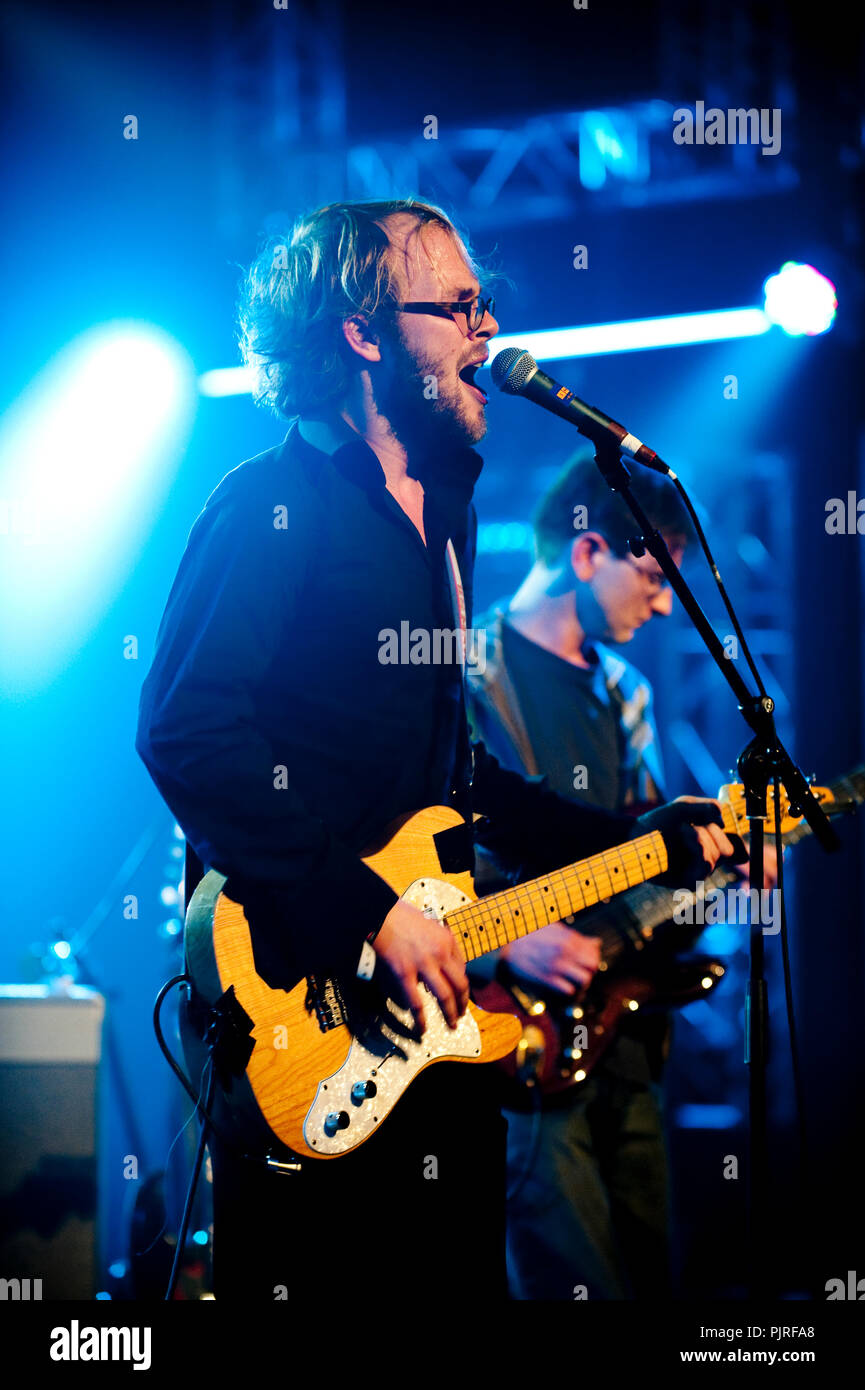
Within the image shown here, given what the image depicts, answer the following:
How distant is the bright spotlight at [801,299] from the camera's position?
429cm

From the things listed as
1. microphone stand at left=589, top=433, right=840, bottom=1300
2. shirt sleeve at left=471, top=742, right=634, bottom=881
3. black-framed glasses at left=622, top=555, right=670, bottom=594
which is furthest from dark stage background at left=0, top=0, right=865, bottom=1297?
microphone stand at left=589, top=433, right=840, bottom=1300

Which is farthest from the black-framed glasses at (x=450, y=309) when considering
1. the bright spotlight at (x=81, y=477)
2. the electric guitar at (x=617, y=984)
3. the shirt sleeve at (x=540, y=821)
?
the bright spotlight at (x=81, y=477)

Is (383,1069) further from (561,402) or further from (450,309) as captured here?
(450,309)

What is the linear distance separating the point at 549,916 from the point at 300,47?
394 centimetres

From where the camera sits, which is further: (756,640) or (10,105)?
(756,640)

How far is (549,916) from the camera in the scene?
93.3 inches

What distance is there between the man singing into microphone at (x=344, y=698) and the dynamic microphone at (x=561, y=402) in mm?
190

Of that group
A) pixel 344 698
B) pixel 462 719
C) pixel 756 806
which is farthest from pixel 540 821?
pixel 344 698

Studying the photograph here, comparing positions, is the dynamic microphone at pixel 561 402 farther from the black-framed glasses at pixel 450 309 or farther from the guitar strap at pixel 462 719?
the guitar strap at pixel 462 719

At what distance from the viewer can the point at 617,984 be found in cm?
290

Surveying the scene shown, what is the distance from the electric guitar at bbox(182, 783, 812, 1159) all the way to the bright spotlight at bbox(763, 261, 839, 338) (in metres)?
3.13
